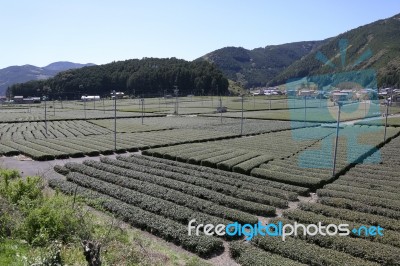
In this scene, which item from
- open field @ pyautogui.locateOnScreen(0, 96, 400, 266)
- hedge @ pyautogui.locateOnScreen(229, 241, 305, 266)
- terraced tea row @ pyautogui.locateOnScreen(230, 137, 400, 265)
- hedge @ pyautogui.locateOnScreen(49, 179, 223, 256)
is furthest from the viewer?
hedge @ pyautogui.locateOnScreen(49, 179, 223, 256)

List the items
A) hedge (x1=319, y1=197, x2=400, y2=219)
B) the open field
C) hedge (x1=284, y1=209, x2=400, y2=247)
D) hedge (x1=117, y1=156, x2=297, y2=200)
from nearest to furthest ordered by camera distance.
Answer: the open field, hedge (x1=284, y1=209, x2=400, y2=247), hedge (x1=319, y1=197, x2=400, y2=219), hedge (x1=117, y1=156, x2=297, y2=200)

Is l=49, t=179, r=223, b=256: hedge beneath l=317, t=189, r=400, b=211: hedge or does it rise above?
beneath

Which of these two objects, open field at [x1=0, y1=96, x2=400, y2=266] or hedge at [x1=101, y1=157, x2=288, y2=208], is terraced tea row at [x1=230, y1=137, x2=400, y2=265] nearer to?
open field at [x1=0, y1=96, x2=400, y2=266]

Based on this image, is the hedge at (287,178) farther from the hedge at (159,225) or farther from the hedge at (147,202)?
the hedge at (159,225)

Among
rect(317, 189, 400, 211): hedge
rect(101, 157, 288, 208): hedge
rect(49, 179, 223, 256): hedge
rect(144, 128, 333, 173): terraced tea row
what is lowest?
rect(49, 179, 223, 256): hedge

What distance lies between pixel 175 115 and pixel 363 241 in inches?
3179

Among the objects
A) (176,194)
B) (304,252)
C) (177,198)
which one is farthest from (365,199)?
(176,194)

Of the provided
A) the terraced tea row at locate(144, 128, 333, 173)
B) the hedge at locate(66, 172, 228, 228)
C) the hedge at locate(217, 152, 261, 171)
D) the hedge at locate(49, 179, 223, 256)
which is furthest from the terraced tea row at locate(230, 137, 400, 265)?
the hedge at locate(217, 152, 261, 171)

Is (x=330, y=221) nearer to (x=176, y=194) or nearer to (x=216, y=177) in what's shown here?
(x=176, y=194)

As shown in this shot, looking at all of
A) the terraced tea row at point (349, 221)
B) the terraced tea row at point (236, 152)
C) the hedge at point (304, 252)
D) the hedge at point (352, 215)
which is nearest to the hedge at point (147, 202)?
the hedge at point (304, 252)

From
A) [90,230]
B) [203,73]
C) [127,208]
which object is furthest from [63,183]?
[203,73]

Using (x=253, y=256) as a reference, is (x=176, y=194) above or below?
above

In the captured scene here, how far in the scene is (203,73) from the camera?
192 meters

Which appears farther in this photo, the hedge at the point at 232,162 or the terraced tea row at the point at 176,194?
the hedge at the point at 232,162
